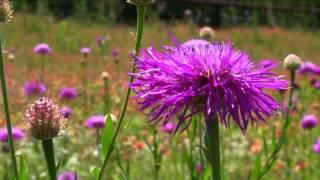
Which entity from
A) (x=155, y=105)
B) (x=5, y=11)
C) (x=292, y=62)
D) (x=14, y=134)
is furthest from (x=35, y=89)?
(x=155, y=105)

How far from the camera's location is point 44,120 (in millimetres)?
1073

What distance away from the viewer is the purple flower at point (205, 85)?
0.99m

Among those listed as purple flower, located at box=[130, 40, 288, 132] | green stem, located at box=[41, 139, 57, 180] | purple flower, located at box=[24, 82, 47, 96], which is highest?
purple flower, located at box=[130, 40, 288, 132]

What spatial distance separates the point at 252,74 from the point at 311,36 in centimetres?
942

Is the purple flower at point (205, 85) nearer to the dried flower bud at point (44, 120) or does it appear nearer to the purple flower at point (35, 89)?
the dried flower bud at point (44, 120)

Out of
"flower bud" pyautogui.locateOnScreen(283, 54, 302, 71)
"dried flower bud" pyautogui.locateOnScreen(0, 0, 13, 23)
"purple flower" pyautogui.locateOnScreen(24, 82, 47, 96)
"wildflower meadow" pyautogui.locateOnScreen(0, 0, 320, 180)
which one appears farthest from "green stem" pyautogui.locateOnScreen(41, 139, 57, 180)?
"purple flower" pyautogui.locateOnScreen(24, 82, 47, 96)

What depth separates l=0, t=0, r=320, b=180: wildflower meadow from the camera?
1.03 m

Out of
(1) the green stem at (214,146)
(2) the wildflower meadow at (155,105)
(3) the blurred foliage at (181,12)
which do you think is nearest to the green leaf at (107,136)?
(2) the wildflower meadow at (155,105)

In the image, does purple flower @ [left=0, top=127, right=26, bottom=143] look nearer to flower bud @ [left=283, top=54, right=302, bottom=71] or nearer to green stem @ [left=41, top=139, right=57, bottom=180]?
flower bud @ [left=283, top=54, right=302, bottom=71]

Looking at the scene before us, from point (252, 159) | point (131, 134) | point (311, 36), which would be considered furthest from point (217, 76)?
point (311, 36)

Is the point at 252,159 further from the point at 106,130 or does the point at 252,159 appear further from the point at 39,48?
the point at 106,130

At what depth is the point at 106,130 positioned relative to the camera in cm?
118

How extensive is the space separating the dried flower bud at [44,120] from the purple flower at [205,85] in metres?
0.15

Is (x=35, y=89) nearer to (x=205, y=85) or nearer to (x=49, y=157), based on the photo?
(x=49, y=157)
